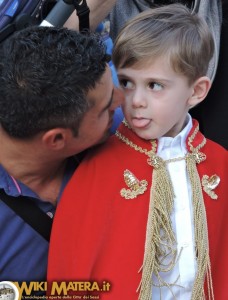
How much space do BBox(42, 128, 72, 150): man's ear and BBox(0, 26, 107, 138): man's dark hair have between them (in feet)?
0.06

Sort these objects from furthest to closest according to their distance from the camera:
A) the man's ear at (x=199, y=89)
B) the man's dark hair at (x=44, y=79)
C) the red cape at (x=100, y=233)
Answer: the man's ear at (x=199, y=89)
the red cape at (x=100, y=233)
the man's dark hair at (x=44, y=79)

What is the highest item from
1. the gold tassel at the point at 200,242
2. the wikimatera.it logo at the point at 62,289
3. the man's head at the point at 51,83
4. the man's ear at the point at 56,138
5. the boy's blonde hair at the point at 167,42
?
the boy's blonde hair at the point at 167,42

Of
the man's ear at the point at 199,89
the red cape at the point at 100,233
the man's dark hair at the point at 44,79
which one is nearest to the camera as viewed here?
the man's dark hair at the point at 44,79

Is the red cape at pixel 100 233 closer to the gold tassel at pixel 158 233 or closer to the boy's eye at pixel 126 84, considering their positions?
the gold tassel at pixel 158 233

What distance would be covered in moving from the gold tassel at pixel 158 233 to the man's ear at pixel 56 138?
0.31 m

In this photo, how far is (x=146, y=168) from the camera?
5.63 feet

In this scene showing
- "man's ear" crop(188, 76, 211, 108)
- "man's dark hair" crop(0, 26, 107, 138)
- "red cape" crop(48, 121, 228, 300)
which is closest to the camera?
"man's dark hair" crop(0, 26, 107, 138)

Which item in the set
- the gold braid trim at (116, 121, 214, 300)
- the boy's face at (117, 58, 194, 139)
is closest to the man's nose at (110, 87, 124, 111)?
the boy's face at (117, 58, 194, 139)

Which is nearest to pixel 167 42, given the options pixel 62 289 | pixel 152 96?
pixel 152 96

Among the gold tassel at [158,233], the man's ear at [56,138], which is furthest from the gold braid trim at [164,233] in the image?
the man's ear at [56,138]

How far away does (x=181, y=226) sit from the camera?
1.71 m

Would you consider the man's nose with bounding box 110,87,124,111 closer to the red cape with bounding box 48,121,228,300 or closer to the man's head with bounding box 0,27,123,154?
the man's head with bounding box 0,27,123,154

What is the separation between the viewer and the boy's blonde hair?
5.52 ft

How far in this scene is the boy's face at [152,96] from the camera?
1.67 meters
